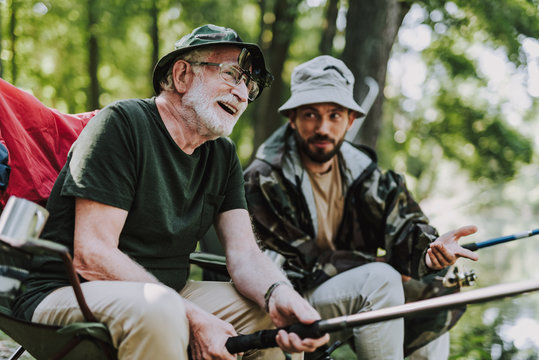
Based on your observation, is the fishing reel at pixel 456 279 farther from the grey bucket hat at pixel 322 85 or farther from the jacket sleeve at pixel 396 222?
the grey bucket hat at pixel 322 85

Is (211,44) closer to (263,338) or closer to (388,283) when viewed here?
(263,338)

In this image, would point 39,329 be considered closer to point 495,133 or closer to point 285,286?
point 285,286

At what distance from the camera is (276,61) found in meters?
12.3

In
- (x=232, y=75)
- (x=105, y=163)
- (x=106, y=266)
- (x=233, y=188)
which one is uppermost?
(x=232, y=75)

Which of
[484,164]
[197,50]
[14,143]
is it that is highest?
[197,50]

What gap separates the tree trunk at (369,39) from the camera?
227 inches

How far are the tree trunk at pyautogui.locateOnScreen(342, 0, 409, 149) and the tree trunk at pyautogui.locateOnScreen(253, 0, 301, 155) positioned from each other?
461 cm

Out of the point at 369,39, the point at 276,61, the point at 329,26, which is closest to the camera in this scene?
the point at 369,39

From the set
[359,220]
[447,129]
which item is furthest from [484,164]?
[359,220]

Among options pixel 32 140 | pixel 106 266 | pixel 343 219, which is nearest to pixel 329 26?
pixel 343 219

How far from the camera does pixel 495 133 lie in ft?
66.2

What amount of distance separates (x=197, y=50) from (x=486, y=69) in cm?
1535

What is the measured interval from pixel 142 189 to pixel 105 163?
0.19m

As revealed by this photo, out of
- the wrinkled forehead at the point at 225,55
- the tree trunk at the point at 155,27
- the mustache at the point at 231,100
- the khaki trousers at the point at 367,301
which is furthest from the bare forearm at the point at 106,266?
the tree trunk at the point at 155,27
